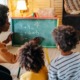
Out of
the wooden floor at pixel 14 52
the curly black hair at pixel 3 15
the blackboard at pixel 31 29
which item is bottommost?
the wooden floor at pixel 14 52

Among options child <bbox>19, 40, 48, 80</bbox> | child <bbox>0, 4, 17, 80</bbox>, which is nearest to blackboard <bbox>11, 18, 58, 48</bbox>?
child <bbox>0, 4, 17, 80</bbox>

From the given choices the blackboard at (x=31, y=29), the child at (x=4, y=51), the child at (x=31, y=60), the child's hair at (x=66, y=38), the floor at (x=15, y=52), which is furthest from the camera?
the blackboard at (x=31, y=29)

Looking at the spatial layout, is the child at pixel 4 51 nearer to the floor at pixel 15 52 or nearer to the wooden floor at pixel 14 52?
the floor at pixel 15 52

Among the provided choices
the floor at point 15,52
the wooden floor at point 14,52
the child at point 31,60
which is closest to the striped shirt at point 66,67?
the child at point 31,60

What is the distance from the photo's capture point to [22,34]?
4578 mm

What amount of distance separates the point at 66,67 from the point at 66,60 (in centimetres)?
5

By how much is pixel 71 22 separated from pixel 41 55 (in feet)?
12.5

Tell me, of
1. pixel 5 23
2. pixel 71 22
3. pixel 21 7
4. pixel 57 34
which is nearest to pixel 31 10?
pixel 21 7

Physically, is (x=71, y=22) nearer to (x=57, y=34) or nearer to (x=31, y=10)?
(x=31, y=10)

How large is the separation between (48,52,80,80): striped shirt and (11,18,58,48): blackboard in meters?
A: 2.96

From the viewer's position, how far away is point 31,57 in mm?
1469

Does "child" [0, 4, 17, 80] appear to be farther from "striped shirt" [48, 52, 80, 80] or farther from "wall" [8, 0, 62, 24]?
"wall" [8, 0, 62, 24]

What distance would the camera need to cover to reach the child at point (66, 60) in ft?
5.11

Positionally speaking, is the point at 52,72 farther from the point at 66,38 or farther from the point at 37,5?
the point at 37,5
